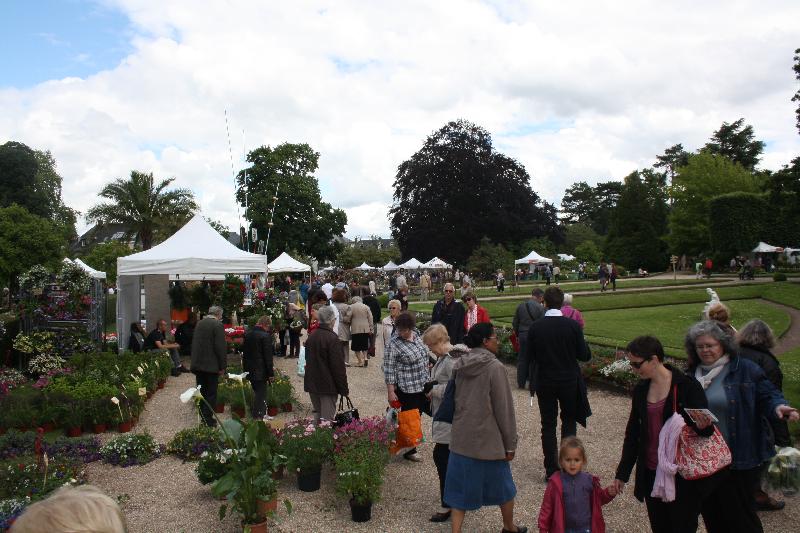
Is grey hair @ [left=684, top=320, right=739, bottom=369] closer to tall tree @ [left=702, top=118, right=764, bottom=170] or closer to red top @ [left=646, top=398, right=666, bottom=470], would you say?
red top @ [left=646, top=398, right=666, bottom=470]

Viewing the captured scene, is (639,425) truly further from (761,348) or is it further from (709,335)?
(761,348)

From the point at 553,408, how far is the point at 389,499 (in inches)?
67.8

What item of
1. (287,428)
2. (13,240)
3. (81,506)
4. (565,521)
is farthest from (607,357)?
(13,240)

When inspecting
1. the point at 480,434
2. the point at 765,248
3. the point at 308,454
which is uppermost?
the point at 765,248

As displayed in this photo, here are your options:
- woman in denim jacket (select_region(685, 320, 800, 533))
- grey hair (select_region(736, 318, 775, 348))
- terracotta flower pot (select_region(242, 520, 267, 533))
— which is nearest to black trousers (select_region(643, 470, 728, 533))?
woman in denim jacket (select_region(685, 320, 800, 533))

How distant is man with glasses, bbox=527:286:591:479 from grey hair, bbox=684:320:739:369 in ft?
4.88

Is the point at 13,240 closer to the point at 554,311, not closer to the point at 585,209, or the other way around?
the point at 554,311

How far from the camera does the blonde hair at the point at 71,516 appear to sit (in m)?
1.40

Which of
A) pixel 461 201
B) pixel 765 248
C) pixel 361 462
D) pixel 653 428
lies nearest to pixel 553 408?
pixel 361 462

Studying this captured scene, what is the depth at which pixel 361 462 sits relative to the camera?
553cm

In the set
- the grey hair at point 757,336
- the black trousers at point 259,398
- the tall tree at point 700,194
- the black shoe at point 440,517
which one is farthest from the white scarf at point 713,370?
the tall tree at point 700,194

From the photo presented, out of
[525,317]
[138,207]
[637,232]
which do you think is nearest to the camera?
[525,317]

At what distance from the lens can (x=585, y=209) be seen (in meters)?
99.1

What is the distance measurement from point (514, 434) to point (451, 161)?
49749 mm
